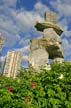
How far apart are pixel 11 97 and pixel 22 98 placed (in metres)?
0.23

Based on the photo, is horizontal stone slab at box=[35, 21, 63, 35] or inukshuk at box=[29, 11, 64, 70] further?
horizontal stone slab at box=[35, 21, 63, 35]

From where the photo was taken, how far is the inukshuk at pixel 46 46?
37.9ft

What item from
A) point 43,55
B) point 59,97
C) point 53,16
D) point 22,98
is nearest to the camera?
point 22,98

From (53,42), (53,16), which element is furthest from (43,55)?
(53,16)

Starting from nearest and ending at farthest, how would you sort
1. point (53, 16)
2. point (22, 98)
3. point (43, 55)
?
point (22, 98)
point (43, 55)
point (53, 16)

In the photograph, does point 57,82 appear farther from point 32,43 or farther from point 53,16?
point 53,16

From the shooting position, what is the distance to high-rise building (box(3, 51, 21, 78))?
36.7 ft

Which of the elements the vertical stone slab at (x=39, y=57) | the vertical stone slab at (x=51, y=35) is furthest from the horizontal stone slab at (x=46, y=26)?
the vertical stone slab at (x=39, y=57)

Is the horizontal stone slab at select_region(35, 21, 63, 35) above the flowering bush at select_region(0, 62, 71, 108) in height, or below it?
above

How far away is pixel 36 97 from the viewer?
6.27 meters

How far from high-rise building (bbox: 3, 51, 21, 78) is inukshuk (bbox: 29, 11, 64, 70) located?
1.66 feet

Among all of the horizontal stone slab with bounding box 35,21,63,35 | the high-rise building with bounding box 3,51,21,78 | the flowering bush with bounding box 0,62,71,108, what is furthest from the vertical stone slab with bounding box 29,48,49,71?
the flowering bush with bounding box 0,62,71,108

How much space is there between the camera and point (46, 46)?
11.8 meters

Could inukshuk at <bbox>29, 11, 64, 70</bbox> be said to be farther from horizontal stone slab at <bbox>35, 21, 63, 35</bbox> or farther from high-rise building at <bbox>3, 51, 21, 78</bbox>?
high-rise building at <bbox>3, 51, 21, 78</bbox>
